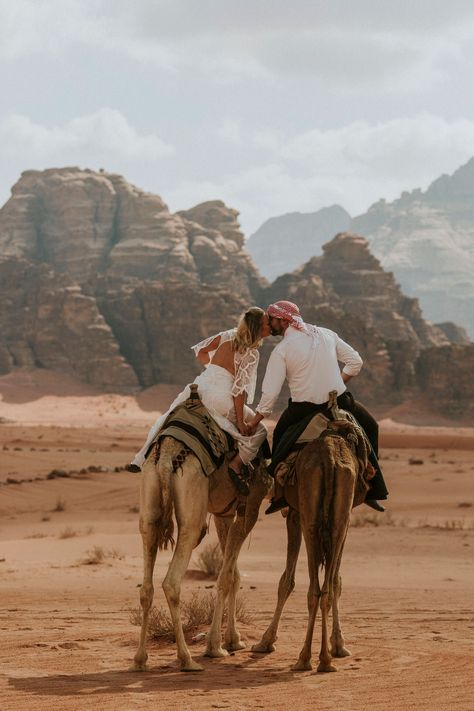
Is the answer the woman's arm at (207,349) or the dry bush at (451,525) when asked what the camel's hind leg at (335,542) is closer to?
the woman's arm at (207,349)

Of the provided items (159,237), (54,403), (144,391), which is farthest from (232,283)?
(54,403)

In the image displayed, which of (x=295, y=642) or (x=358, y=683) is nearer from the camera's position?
(x=358, y=683)

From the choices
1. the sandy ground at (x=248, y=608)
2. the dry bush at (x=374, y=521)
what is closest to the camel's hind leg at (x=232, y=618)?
the sandy ground at (x=248, y=608)

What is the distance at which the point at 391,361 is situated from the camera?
93625 mm

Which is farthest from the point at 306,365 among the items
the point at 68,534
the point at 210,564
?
the point at 68,534

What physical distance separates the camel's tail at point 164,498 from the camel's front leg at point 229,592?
0.86 meters

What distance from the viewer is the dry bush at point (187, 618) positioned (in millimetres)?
8430

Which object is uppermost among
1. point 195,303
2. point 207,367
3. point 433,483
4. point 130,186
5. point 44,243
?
point 130,186

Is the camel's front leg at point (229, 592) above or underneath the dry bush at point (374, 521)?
above

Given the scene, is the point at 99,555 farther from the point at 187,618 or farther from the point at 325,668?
the point at 325,668

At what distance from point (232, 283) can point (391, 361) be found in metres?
29.4

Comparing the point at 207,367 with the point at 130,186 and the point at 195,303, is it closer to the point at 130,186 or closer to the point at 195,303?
the point at 195,303

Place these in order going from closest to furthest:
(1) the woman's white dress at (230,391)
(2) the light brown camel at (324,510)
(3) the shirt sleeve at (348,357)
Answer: (2) the light brown camel at (324,510) < (1) the woman's white dress at (230,391) < (3) the shirt sleeve at (348,357)

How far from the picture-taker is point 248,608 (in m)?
10.5
